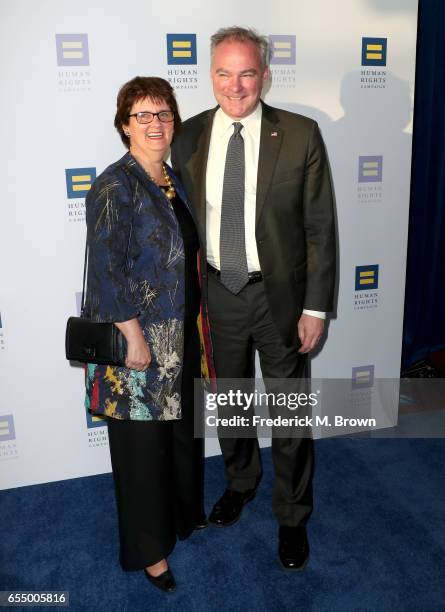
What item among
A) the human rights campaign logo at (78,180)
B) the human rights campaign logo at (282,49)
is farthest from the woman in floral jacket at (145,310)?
the human rights campaign logo at (282,49)

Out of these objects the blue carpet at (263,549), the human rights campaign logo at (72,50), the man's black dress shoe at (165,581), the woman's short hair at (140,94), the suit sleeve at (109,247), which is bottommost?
the blue carpet at (263,549)

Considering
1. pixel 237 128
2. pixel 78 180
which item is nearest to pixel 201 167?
pixel 237 128

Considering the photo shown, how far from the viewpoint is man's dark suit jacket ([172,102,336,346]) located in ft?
7.41

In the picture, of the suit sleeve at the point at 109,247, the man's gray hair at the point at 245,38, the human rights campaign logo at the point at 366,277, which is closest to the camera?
the suit sleeve at the point at 109,247

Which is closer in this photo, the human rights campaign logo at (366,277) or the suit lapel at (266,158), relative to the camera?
the suit lapel at (266,158)

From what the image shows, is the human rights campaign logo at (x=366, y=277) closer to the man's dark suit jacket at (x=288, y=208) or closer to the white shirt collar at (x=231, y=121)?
the man's dark suit jacket at (x=288, y=208)

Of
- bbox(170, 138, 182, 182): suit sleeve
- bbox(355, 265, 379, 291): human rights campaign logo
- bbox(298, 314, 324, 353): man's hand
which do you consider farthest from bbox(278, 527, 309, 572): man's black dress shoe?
bbox(170, 138, 182, 182): suit sleeve

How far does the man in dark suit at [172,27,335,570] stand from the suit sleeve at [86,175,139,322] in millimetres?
437

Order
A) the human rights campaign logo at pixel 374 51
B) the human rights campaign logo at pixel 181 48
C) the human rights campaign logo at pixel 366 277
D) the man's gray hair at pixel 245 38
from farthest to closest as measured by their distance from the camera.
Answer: the human rights campaign logo at pixel 366 277 → the human rights campaign logo at pixel 374 51 → the human rights campaign logo at pixel 181 48 → the man's gray hair at pixel 245 38

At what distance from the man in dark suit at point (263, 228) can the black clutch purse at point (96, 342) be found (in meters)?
0.47

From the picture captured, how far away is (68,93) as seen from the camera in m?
2.70

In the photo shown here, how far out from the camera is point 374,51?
9.97ft

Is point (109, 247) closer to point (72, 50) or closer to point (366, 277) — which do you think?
point (72, 50)

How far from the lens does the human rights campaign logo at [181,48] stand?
9.07 ft
